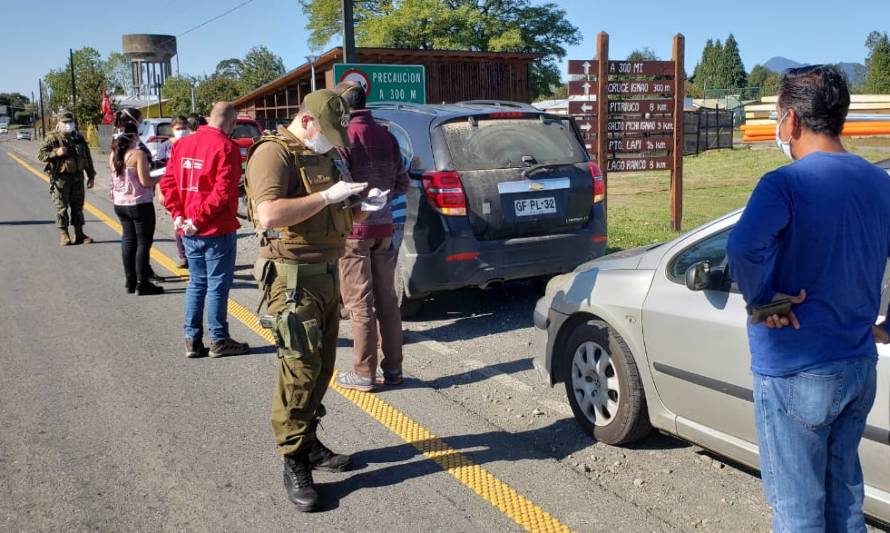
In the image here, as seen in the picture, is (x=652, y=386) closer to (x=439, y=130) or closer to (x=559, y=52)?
(x=439, y=130)

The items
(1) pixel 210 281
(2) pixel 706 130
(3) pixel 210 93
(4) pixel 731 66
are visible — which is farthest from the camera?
(4) pixel 731 66

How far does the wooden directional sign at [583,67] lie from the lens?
1047 cm

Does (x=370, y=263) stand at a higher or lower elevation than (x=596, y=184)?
lower

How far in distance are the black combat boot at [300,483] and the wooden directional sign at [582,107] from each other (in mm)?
7721

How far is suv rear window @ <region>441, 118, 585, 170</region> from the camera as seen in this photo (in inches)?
250

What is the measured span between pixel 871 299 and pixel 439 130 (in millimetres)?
4333

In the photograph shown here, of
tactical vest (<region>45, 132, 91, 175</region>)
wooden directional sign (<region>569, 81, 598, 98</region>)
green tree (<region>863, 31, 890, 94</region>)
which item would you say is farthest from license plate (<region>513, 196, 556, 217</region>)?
green tree (<region>863, 31, 890, 94</region>)

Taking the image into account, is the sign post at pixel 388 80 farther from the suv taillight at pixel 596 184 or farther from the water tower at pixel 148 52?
the water tower at pixel 148 52

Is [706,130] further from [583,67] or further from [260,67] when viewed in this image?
[260,67]

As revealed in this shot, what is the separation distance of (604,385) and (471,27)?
4601 cm

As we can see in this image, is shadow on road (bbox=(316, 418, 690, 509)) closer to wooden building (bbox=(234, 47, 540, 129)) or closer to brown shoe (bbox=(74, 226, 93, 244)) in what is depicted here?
brown shoe (bbox=(74, 226, 93, 244))

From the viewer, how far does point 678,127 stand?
450 inches

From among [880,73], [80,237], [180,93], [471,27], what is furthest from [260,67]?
[80,237]

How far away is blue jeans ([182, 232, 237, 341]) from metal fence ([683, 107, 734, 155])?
26748 millimetres
